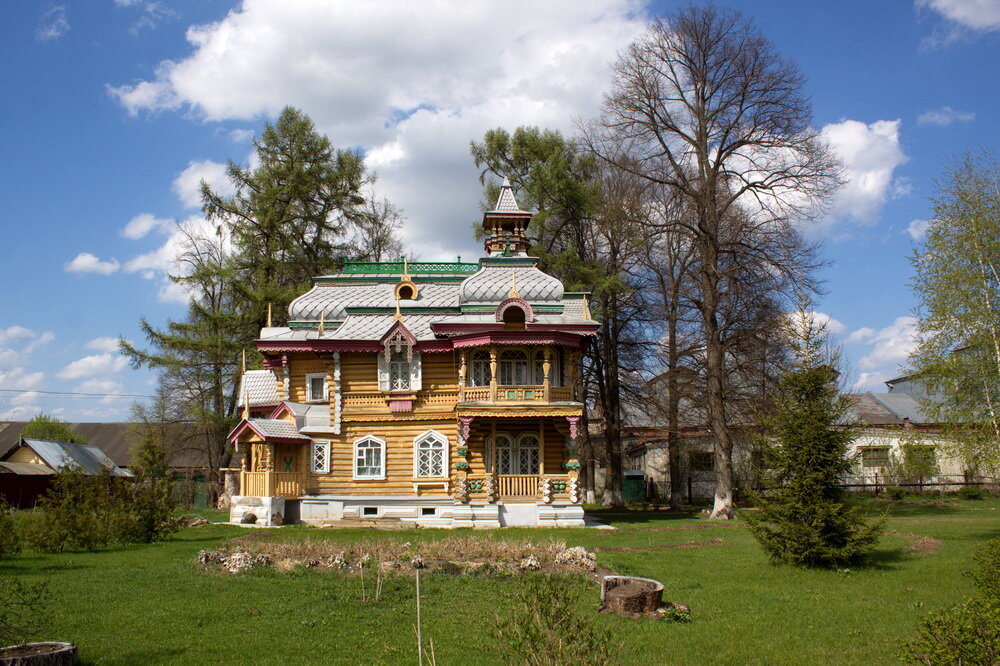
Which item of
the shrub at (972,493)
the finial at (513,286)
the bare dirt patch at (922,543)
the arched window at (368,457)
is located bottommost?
the shrub at (972,493)

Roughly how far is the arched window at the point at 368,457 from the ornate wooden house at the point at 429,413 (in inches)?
1.4

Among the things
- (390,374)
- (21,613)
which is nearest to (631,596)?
(21,613)

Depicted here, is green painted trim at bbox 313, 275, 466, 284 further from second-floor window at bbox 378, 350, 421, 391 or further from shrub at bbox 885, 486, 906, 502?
shrub at bbox 885, 486, 906, 502

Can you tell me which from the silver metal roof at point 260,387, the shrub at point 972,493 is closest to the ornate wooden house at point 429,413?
the silver metal roof at point 260,387

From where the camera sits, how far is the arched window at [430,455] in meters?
28.0

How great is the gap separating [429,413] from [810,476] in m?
15.6

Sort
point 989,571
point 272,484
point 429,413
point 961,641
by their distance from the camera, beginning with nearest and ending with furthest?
point 961,641 → point 989,571 → point 272,484 → point 429,413

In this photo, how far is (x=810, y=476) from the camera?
590 inches

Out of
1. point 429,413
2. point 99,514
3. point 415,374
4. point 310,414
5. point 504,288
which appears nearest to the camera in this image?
point 99,514

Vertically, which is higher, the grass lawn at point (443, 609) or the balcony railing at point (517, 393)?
the balcony railing at point (517, 393)

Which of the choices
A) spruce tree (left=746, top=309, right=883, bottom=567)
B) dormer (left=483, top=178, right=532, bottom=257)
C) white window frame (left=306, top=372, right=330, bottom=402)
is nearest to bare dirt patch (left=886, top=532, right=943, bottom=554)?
spruce tree (left=746, top=309, right=883, bottom=567)

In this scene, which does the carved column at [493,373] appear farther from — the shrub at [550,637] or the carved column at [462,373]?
the shrub at [550,637]

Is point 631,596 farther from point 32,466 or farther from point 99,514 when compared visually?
point 32,466

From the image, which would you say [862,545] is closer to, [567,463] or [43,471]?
[567,463]
